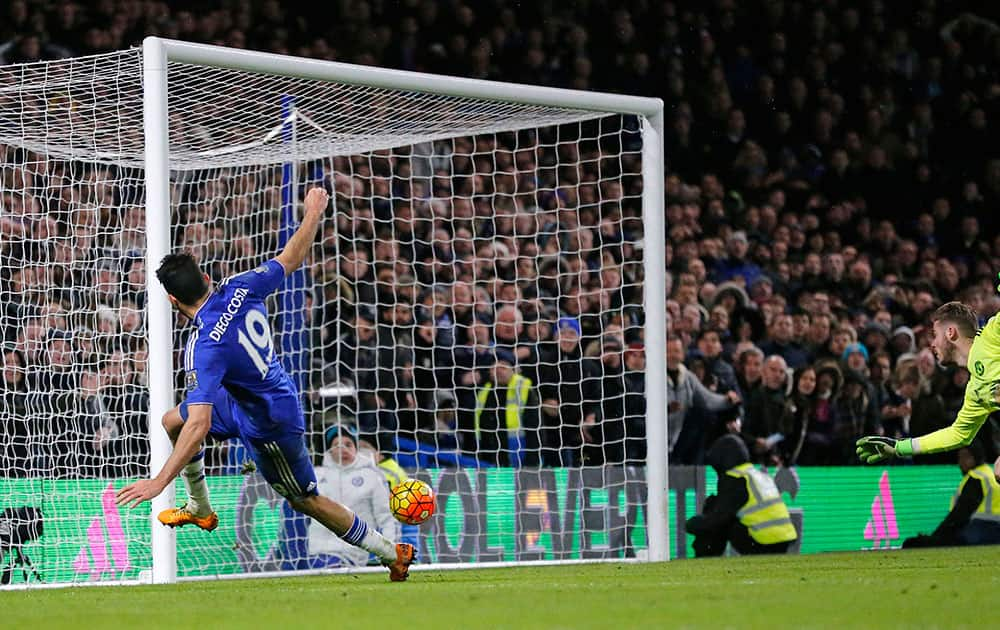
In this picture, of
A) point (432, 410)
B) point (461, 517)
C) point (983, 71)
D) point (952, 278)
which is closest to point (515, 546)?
point (461, 517)

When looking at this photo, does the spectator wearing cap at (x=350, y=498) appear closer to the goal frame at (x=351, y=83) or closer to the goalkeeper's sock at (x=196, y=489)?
the goal frame at (x=351, y=83)

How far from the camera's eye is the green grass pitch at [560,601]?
5895mm

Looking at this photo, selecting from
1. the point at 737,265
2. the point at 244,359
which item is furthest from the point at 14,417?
the point at 737,265

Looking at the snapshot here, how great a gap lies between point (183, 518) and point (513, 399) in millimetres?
4027

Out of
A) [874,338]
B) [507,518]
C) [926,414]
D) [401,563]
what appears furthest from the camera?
[874,338]

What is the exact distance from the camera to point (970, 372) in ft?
28.5

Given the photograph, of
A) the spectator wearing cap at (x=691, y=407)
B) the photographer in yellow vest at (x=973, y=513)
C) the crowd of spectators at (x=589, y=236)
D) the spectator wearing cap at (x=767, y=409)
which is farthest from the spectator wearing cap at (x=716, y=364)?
the photographer in yellow vest at (x=973, y=513)

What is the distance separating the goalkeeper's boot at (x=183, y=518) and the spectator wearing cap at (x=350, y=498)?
2.76 meters

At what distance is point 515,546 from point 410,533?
730 mm

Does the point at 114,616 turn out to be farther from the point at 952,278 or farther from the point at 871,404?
the point at 952,278

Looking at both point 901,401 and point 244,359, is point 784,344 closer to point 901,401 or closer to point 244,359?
point 901,401

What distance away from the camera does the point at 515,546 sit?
11250 millimetres

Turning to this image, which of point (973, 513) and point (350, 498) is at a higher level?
point (350, 498)

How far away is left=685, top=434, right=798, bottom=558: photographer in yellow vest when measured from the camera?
38.3ft
